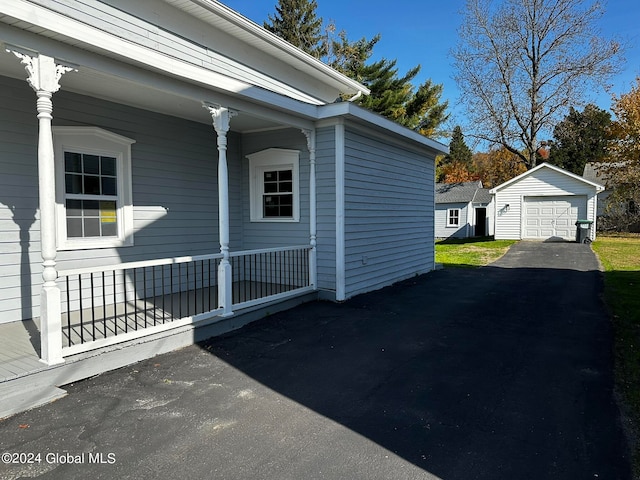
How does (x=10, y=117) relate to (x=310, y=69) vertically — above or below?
below

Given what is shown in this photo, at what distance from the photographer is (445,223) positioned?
1087 inches

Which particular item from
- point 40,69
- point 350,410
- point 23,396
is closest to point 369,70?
point 40,69

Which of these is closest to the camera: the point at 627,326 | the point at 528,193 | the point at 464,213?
the point at 627,326

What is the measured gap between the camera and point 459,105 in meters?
26.3

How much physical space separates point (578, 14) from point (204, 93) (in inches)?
1021

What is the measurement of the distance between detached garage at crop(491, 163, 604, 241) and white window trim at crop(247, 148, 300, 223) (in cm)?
1765

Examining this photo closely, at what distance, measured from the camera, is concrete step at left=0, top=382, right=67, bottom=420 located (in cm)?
331

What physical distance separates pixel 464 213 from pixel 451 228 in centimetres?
128

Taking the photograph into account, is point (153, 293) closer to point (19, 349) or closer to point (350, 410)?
point (19, 349)

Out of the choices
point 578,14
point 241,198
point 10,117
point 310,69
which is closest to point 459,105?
point 578,14

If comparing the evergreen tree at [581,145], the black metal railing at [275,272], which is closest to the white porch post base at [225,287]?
the black metal railing at [275,272]

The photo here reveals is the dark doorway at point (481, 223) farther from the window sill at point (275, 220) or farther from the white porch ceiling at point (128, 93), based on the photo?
the white porch ceiling at point (128, 93)

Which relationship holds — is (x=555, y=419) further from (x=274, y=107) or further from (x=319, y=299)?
(x=274, y=107)

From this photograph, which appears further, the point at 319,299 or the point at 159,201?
the point at 319,299
